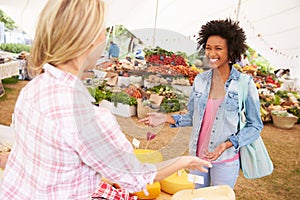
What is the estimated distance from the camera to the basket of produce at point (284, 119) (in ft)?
14.1

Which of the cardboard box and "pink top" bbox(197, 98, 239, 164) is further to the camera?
"pink top" bbox(197, 98, 239, 164)

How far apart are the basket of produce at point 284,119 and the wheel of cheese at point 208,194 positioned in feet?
12.0

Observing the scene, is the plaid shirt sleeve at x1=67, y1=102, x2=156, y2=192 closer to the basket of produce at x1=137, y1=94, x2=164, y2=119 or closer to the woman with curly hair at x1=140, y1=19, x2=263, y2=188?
the basket of produce at x1=137, y1=94, x2=164, y2=119

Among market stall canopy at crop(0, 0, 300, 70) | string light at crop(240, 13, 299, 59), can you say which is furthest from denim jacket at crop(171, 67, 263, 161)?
string light at crop(240, 13, 299, 59)

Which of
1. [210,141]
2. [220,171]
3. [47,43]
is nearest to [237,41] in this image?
[210,141]

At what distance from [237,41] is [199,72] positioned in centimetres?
30

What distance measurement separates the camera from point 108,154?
0.53 meters

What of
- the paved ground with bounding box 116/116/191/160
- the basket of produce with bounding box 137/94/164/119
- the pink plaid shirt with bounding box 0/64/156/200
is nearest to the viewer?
the pink plaid shirt with bounding box 0/64/156/200

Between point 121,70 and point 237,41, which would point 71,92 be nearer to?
point 121,70

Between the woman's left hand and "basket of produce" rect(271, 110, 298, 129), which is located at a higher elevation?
the woman's left hand

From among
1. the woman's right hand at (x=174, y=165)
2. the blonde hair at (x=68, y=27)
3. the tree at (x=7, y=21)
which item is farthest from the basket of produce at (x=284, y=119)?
the tree at (x=7, y=21)

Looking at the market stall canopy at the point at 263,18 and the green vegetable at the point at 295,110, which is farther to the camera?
the green vegetable at the point at 295,110

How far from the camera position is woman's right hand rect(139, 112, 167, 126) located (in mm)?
879

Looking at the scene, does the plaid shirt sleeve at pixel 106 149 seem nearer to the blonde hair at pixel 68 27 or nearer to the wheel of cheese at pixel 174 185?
the blonde hair at pixel 68 27
